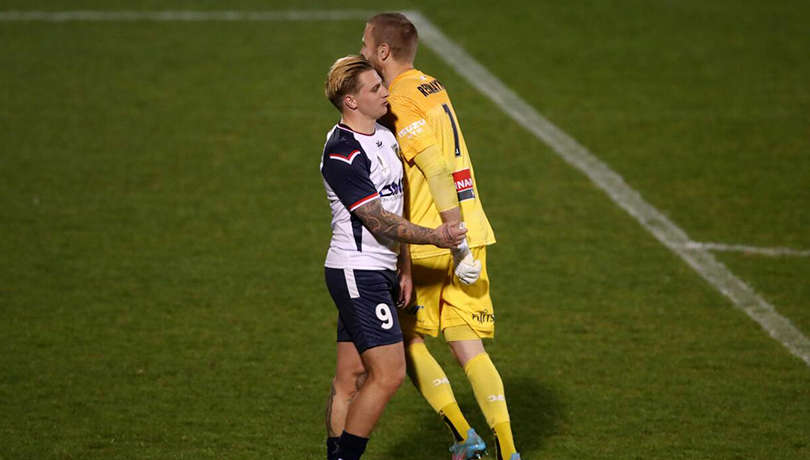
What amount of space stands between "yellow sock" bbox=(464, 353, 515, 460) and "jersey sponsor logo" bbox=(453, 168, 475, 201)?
72 centimetres

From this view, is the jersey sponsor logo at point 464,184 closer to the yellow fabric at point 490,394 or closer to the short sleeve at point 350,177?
the short sleeve at point 350,177

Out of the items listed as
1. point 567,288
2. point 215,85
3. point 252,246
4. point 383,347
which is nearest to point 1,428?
point 383,347

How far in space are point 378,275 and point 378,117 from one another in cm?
63

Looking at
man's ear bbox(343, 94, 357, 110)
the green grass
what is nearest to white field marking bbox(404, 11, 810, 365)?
the green grass

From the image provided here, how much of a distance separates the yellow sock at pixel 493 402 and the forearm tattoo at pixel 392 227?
79 centimetres

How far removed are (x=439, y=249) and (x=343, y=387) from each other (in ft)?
2.38

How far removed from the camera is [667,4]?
1505cm

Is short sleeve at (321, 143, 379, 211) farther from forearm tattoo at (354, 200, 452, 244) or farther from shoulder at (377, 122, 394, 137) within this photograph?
shoulder at (377, 122, 394, 137)

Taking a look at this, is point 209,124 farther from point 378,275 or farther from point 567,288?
point 378,275

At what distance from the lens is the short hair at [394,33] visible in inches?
181

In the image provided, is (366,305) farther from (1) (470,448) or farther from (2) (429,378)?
(1) (470,448)

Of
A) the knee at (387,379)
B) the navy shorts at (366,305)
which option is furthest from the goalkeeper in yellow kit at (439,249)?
the knee at (387,379)

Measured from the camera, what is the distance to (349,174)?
13.8 feet

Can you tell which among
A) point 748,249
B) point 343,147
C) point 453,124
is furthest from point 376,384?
point 748,249
